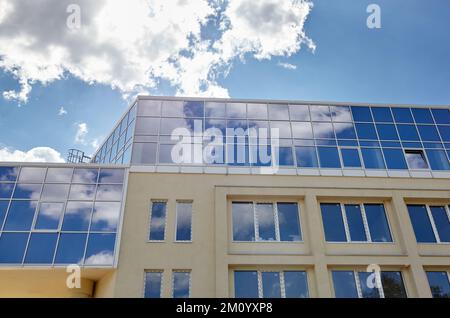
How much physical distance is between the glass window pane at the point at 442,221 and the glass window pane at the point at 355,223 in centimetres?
394

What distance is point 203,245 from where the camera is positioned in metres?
15.9

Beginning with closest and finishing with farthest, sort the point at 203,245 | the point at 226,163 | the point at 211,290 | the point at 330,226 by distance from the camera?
the point at 211,290 → the point at 203,245 → the point at 330,226 → the point at 226,163

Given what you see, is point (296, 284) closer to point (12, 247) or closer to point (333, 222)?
point (333, 222)

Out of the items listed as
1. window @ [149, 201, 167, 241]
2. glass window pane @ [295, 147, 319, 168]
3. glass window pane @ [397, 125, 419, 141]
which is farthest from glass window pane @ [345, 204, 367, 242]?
window @ [149, 201, 167, 241]

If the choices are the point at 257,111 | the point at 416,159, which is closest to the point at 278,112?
the point at 257,111

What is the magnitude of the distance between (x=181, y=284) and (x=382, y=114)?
15.1m

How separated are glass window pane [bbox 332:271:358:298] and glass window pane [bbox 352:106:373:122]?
9.17 meters

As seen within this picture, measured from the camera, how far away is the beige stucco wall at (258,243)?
15289 millimetres

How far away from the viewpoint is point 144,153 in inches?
719

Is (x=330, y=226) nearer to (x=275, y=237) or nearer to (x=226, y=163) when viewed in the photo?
(x=275, y=237)

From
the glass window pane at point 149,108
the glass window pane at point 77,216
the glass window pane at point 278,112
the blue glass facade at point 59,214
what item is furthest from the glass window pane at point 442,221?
the glass window pane at point 77,216

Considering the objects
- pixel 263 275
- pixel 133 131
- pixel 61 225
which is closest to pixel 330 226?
pixel 263 275

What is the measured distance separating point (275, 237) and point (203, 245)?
11.5 feet

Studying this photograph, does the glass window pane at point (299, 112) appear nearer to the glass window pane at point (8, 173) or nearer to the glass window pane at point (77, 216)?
the glass window pane at point (77, 216)
